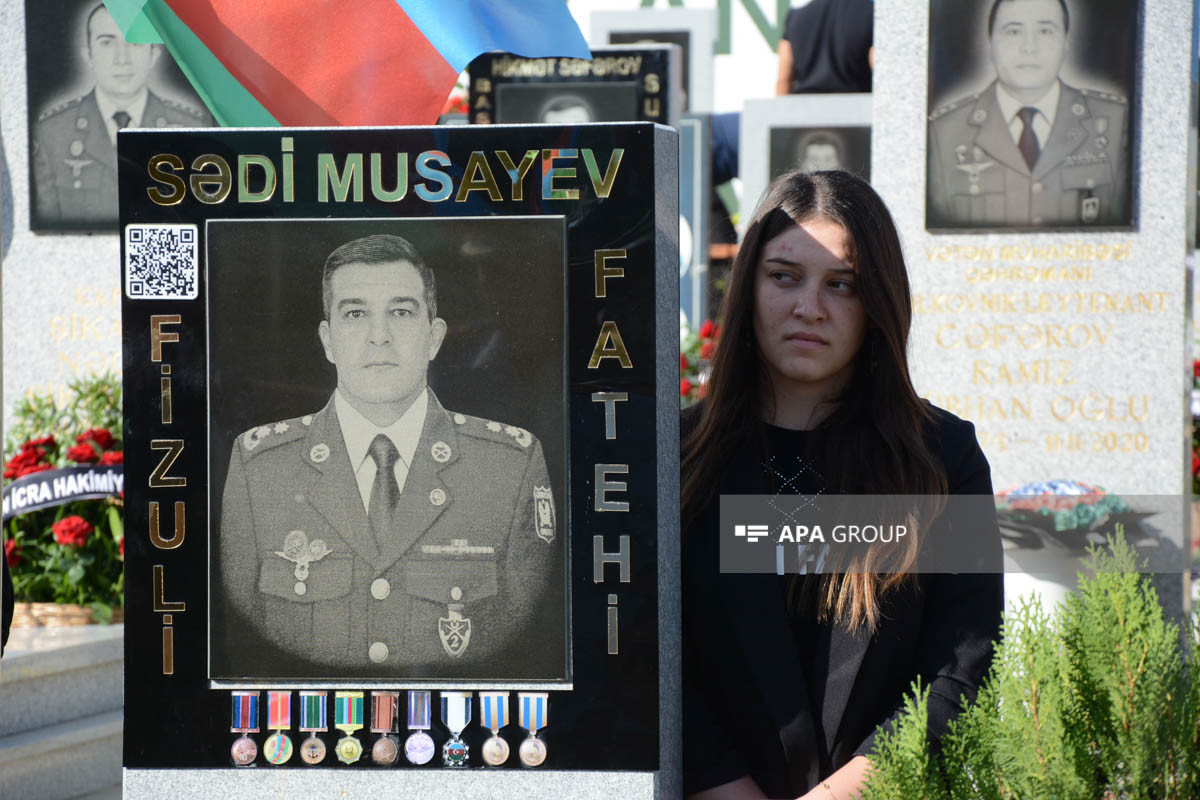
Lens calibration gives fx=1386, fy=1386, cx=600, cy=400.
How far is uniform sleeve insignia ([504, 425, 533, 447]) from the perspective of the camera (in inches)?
74.0

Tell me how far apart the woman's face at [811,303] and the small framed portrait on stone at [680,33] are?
41.7ft

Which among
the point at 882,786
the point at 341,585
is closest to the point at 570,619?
the point at 341,585

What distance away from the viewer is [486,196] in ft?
6.13

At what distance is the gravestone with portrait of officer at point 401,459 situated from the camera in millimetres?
1862

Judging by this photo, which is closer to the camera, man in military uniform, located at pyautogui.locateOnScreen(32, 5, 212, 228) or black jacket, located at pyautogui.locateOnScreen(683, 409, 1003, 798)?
black jacket, located at pyautogui.locateOnScreen(683, 409, 1003, 798)

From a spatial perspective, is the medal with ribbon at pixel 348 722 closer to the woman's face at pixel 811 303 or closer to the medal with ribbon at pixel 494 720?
the medal with ribbon at pixel 494 720

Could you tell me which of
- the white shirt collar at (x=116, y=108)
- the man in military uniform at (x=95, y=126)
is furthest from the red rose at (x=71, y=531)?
the white shirt collar at (x=116, y=108)

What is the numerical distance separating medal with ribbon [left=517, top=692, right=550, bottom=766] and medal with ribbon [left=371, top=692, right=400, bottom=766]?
0.17 metres

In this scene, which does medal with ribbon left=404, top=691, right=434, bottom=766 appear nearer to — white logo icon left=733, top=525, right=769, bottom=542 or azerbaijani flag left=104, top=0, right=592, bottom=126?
white logo icon left=733, top=525, right=769, bottom=542

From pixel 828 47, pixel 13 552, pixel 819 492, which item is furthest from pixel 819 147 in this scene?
pixel 819 492

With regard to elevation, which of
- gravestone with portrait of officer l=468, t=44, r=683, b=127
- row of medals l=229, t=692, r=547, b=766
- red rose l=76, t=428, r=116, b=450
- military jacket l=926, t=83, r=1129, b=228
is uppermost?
gravestone with portrait of officer l=468, t=44, r=683, b=127

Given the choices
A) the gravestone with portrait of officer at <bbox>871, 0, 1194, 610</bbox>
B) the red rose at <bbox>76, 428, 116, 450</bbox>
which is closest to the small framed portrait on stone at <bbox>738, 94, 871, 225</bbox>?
the gravestone with portrait of officer at <bbox>871, 0, 1194, 610</bbox>

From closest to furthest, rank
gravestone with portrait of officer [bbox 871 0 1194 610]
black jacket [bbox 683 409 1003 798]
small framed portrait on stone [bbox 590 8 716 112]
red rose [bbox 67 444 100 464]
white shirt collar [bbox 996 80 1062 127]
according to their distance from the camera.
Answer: black jacket [bbox 683 409 1003 798] < red rose [bbox 67 444 100 464] < gravestone with portrait of officer [bbox 871 0 1194 610] < white shirt collar [bbox 996 80 1062 127] < small framed portrait on stone [bbox 590 8 716 112]

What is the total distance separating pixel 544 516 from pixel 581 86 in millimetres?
8505
